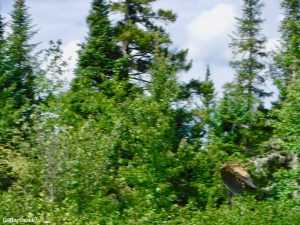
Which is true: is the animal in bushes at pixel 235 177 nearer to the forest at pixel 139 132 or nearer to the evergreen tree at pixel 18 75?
the forest at pixel 139 132

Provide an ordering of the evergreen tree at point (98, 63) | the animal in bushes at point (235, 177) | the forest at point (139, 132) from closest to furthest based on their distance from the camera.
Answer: the forest at point (139, 132)
the animal in bushes at point (235, 177)
the evergreen tree at point (98, 63)

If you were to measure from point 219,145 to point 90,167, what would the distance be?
9352 millimetres

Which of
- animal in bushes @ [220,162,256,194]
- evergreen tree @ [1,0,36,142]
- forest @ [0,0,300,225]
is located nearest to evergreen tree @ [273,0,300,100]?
forest @ [0,0,300,225]

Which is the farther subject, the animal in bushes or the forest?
the animal in bushes

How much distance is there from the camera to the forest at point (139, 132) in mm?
20297

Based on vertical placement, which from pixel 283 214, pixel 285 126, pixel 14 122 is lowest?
pixel 283 214

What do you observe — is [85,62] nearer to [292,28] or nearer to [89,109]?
[89,109]

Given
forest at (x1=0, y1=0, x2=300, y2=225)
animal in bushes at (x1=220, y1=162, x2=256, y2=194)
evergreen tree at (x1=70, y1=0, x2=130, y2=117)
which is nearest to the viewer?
forest at (x1=0, y1=0, x2=300, y2=225)

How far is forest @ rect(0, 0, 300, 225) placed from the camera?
66.6 feet

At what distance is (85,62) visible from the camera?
3153cm

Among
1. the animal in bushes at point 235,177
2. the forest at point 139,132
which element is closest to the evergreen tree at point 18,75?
the forest at point 139,132

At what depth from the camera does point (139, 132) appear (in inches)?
933

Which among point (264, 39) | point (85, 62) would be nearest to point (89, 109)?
point (85, 62)

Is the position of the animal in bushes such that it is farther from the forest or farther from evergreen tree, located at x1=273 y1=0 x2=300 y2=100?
evergreen tree, located at x1=273 y1=0 x2=300 y2=100
